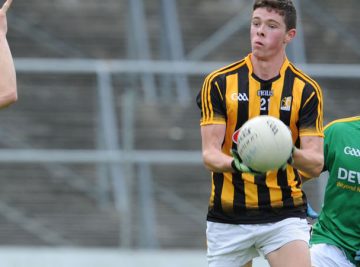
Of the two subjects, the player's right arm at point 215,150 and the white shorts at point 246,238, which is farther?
the white shorts at point 246,238

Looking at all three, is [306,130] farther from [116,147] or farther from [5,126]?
[5,126]

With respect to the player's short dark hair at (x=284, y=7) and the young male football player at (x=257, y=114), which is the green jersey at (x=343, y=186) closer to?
the young male football player at (x=257, y=114)

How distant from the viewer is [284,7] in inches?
210

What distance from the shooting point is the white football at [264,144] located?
482 cm

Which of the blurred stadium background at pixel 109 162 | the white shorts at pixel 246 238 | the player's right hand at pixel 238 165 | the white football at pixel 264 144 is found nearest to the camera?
the white football at pixel 264 144

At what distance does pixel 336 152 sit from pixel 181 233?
3152mm

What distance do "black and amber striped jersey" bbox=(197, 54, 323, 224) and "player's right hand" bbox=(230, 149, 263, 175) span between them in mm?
322

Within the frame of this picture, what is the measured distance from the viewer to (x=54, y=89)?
10.1 meters

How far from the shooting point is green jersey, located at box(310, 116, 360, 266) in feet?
18.9

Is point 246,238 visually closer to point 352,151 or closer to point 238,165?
point 238,165

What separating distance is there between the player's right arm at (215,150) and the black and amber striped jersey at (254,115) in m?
0.04

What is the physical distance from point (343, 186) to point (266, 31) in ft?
3.32

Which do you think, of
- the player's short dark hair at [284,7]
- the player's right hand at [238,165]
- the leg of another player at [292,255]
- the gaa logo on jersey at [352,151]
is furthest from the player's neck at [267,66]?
the leg of another player at [292,255]

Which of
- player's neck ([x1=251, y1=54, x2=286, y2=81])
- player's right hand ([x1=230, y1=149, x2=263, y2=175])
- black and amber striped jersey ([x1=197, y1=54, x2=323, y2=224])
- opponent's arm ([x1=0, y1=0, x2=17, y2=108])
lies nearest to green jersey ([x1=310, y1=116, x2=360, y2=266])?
black and amber striped jersey ([x1=197, y1=54, x2=323, y2=224])
